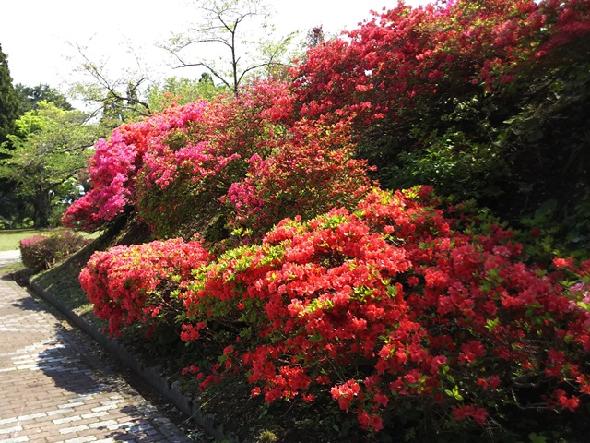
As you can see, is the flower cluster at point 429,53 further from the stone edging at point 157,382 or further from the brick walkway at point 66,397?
the brick walkway at point 66,397

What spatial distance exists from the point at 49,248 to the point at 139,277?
33.8 ft

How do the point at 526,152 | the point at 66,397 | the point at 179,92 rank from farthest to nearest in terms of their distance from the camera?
the point at 179,92 < the point at 66,397 < the point at 526,152

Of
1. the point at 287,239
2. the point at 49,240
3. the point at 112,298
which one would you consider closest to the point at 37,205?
the point at 49,240

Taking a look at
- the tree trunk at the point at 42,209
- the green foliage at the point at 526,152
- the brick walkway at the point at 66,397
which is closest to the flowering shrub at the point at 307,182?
the green foliage at the point at 526,152

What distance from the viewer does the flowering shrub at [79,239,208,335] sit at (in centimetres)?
529

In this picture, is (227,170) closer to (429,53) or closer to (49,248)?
(429,53)

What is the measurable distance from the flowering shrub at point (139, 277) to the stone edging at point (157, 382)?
46cm

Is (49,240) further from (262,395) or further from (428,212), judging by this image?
(428,212)

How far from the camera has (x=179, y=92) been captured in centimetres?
1609

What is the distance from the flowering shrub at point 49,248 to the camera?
14.1m

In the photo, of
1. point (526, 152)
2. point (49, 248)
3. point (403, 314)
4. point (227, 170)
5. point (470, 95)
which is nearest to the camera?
point (403, 314)

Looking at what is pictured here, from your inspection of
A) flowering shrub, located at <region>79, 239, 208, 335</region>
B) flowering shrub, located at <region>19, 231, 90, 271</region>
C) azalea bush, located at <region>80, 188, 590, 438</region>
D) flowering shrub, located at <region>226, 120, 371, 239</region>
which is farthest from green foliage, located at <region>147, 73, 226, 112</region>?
azalea bush, located at <region>80, 188, 590, 438</region>

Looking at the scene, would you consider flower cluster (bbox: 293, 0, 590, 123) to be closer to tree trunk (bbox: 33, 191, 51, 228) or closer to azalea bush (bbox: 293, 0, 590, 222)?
azalea bush (bbox: 293, 0, 590, 222)

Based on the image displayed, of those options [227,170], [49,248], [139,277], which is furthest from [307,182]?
[49,248]
